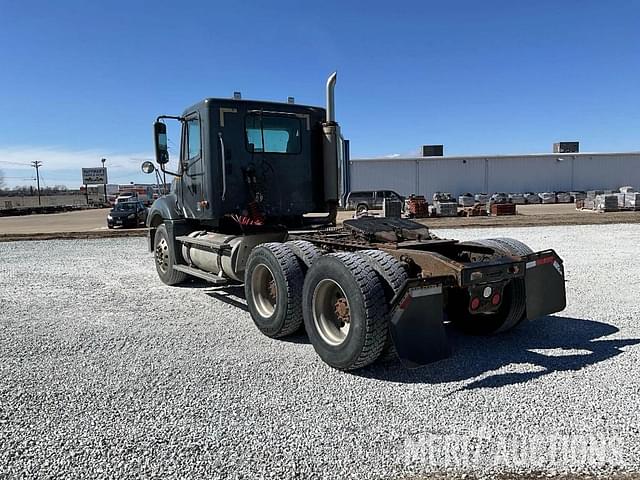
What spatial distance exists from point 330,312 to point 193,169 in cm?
383

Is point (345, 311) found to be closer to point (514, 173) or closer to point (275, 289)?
point (275, 289)

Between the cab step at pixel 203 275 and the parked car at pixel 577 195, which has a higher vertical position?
the parked car at pixel 577 195

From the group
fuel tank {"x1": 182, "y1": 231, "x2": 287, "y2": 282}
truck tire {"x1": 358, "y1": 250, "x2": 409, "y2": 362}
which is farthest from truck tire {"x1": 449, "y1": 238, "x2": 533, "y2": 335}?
fuel tank {"x1": 182, "y1": 231, "x2": 287, "y2": 282}

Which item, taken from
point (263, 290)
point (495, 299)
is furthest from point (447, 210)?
point (495, 299)

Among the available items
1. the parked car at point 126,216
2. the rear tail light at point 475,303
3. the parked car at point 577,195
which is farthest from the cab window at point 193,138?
the parked car at point 577,195

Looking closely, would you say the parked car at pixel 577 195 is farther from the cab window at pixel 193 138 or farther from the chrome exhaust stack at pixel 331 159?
Answer: the cab window at pixel 193 138

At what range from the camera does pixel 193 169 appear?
26.3 feet

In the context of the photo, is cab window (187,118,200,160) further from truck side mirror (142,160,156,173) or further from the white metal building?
the white metal building

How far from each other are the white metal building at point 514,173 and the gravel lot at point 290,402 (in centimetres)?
4408

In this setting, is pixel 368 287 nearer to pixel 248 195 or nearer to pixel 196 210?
pixel 248 195

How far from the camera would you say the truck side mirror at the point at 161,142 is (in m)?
8.05

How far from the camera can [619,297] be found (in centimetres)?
766

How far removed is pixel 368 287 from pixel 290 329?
1.54 m

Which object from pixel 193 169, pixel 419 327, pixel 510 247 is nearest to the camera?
pixel 419 327
